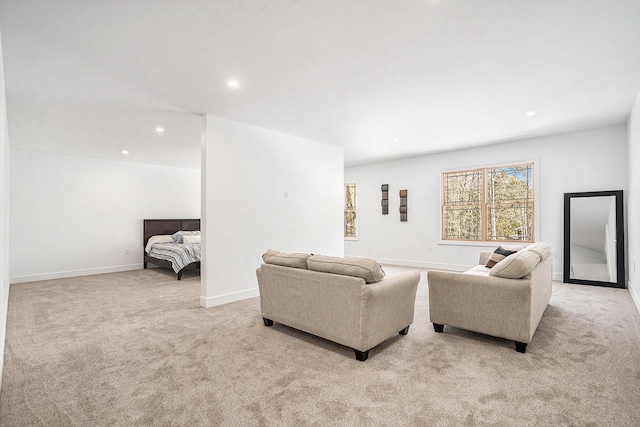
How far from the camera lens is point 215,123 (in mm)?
4316

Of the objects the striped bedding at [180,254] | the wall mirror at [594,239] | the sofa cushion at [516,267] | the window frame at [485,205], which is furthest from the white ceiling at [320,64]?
the striped bedding at [180,254]

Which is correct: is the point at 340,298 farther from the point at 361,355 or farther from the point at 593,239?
the point at 593,239

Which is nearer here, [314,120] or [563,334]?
[563,334]

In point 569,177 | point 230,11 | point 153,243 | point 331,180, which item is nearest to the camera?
point 230,11

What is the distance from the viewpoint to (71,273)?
255 inches

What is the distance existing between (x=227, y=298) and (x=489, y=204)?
5058 mm

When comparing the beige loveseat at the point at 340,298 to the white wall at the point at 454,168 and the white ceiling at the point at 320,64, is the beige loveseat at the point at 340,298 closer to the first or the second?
the white ceiling at the point at 320,64

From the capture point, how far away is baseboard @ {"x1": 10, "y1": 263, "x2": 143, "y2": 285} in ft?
19.5

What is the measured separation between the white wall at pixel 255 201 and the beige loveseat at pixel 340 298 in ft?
4.15

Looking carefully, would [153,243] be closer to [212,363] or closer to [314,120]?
[314,120]

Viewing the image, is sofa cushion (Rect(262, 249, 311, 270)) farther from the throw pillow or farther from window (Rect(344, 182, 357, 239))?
window (Rect(344, 182, 357, 239))

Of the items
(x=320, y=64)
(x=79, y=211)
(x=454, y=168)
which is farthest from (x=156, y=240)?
(x=454, y=168)

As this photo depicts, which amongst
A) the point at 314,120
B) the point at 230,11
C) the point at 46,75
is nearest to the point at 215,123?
the point at 314,120

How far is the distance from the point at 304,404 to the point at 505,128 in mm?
4958
